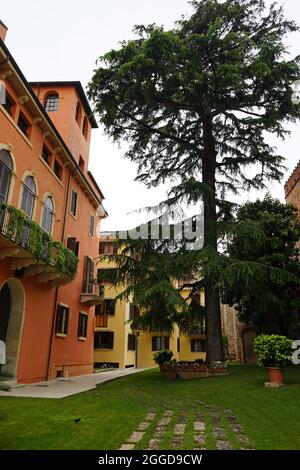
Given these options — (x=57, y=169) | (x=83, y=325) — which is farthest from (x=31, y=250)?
(x=83, y=325)

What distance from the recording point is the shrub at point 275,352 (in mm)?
10484

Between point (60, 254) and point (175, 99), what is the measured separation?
29.4ft

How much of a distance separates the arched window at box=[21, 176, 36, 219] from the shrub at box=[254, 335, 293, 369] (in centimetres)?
985

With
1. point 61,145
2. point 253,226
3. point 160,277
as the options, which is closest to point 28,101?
point 61,145

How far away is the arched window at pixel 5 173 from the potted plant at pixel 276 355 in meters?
9.77

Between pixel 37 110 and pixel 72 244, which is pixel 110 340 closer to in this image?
pixel 72 244

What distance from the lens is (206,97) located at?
1488 centimetres

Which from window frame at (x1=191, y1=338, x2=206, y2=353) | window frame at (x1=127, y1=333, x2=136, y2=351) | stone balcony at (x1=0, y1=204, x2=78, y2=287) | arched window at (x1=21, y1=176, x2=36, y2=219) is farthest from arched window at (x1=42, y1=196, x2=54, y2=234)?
window frame at (x1=191, y1=338, x2=206, y2=353)

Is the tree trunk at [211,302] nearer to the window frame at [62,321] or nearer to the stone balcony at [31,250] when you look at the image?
the stone balcony at [31,250]

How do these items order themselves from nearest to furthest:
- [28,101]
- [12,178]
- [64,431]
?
1. [64,431]
2. [12,178]
3. [28,101]

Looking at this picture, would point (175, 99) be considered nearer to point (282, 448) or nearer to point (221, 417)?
point (221, 417)

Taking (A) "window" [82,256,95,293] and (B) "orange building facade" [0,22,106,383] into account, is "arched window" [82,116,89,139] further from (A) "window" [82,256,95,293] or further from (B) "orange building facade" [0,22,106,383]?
(A) "window" [82,256,95,293]

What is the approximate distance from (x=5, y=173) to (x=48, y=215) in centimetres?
387

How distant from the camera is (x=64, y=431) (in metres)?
5.46
